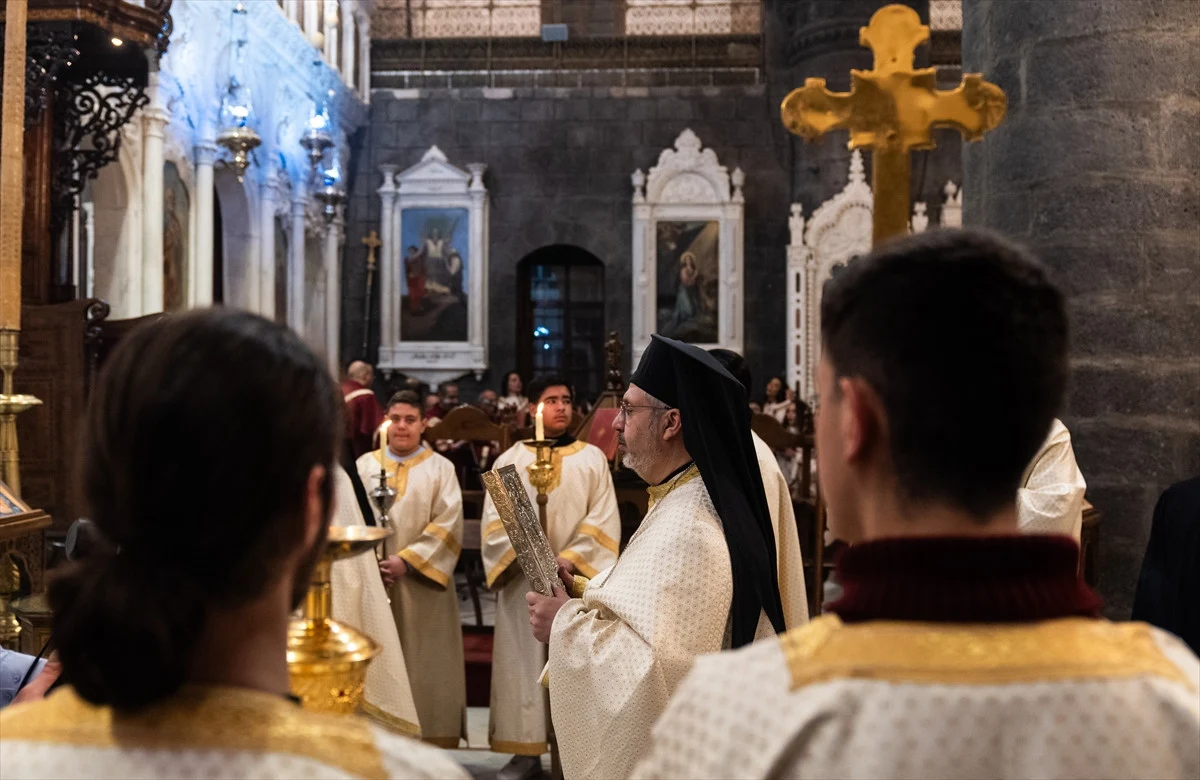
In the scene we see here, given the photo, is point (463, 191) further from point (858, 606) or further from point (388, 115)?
point (858, 606)

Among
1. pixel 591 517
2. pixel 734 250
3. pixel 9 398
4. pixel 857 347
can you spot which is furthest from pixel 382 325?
pixel 857 347

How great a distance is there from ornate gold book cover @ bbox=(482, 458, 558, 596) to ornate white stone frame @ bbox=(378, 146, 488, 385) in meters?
15.8

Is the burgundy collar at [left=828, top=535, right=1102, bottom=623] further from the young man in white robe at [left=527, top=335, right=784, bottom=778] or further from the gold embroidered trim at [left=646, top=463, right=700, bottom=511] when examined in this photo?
the gold embroidered trim at [left=646, top=463, right=700, bottom=511]

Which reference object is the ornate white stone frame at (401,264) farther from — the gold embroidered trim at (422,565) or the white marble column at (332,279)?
the gold embroidered trim at (422,565)

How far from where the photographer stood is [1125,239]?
5266mm

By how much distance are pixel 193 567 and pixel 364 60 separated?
63.1 feet

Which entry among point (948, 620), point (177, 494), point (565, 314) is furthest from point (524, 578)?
point (565, 314)

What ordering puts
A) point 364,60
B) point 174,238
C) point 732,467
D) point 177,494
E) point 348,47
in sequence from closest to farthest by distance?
point 177,494 → point 732,467 → point 174,238 → point 348,47 → point 364,60

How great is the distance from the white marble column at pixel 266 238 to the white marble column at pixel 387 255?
12.6ft

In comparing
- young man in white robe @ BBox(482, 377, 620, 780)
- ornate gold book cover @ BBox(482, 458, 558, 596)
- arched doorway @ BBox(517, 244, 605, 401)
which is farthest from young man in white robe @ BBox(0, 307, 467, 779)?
arched doorway @ BBox(517, 244, 605, 401)

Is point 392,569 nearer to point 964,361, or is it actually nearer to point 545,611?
point 545,611

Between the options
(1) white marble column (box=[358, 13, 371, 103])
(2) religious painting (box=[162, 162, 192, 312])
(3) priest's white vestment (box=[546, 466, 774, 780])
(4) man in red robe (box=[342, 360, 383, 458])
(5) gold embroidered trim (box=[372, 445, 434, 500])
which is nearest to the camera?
(3) priest's white vestment (box=[546, 466, 774, 780])

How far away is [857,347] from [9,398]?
12.0ft

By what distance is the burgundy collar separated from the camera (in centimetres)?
124
